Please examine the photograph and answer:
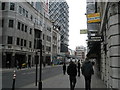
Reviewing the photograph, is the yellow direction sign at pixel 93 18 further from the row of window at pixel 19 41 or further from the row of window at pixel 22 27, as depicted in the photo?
the row of window at pixel 22 27

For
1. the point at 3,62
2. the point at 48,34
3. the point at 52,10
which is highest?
the point at 52,10

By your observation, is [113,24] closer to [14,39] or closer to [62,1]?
[14,39]

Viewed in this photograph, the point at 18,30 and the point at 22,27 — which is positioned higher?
the point at 22,27

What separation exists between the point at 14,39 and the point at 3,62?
6.03 metres

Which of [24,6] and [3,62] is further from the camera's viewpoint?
[24,6]

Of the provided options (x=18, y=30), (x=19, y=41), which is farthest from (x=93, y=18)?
(x=19, y=41)

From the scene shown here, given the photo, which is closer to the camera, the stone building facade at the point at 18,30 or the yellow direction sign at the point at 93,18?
the yellow direction sign at the point at 93,18

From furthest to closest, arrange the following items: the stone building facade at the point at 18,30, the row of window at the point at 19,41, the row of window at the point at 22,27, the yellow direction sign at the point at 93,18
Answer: the row of window at the point at 22,27
the row of window at the point at 19,41
the stone building facade at the point at 18,30
the yellow direction sign at the point at 93,18

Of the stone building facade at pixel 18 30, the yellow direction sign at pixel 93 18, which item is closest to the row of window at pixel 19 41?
the stone building facade at pixel 18 30

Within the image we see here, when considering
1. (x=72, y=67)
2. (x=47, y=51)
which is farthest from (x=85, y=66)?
(x=47, y=51)

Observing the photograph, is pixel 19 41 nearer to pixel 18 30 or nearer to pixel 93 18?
pixel 18 30

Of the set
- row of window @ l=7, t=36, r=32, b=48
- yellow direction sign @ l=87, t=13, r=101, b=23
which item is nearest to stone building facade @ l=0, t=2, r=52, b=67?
row of window @ l=7, t=36, r=32, b=48

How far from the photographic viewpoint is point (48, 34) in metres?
68.4

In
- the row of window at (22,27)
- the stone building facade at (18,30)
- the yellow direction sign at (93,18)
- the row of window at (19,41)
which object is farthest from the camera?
the row of window at (22,27)
